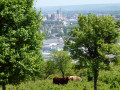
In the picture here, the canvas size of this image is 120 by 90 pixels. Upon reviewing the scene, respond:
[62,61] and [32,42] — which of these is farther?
[62,61]

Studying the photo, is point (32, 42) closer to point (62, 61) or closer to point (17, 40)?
point (17, 40)

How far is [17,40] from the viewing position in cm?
1460

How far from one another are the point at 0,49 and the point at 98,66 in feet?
27.5

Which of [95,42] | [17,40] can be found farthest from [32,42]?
[95,42]

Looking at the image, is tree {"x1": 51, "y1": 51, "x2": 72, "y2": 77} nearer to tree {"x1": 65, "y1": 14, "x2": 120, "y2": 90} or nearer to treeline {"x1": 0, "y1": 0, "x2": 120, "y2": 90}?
treeline {"x1": 0, "y1": 0, "x2": 120, "y2": 90}

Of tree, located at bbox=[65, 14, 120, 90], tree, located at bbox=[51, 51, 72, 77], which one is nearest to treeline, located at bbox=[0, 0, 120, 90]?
Result: tree, located at bbox=[65, 14, 120, 90]

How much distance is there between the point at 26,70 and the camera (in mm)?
15367

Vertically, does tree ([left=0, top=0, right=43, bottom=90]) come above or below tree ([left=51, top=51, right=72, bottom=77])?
above

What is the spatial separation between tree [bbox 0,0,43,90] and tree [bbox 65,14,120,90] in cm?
367

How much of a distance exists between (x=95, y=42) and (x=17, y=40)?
6.73 metres

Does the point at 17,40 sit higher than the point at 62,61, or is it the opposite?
the point at 17,40

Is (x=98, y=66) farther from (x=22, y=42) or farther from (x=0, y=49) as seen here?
(x=0, y=49)

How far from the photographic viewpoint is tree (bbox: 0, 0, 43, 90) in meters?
14.1

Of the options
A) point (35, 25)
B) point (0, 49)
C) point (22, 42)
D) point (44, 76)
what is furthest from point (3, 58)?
point (44, 76)
